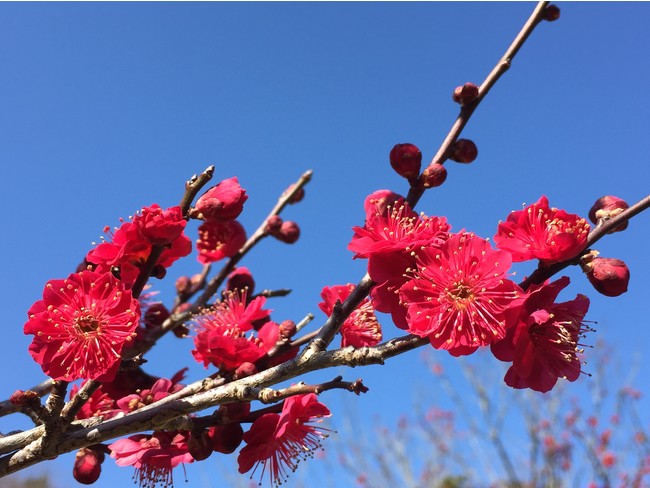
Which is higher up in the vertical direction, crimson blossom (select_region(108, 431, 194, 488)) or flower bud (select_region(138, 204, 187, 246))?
flower bud (select_region(138, 204, 187, 246))

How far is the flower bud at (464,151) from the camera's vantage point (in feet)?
5.02

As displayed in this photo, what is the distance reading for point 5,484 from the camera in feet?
47.1

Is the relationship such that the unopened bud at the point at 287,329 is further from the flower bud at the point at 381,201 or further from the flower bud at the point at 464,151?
the flower bud at the point at 464,151

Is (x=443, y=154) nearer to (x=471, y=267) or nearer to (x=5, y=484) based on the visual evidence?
(x=471, y=267)

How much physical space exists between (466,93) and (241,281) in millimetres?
1091

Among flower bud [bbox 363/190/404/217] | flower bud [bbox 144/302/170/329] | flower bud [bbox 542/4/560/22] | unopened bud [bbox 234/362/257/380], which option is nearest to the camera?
unopened bud [bbox 234/362/257/380]

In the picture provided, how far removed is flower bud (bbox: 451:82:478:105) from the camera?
4.96ft

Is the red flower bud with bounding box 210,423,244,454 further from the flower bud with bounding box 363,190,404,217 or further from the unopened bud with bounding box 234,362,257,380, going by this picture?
the flower bud with bounding box 363,190,404,217

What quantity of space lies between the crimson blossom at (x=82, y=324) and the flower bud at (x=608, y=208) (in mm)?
1110

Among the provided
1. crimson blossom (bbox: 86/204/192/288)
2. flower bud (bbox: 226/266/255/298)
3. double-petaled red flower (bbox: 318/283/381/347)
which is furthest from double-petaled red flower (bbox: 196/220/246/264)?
crimson blossom (bbox: 86/204/192/288)

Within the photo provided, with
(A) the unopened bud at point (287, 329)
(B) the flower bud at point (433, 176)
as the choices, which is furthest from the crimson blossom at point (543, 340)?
(A) the unopened bud at point (287, 329)

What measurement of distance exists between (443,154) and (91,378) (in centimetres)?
104

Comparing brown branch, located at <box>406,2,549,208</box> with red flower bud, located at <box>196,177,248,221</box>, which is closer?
red flower bud, located at <box>196,177,248,221</box>

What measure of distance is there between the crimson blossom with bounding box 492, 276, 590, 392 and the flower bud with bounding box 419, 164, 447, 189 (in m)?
0.36
